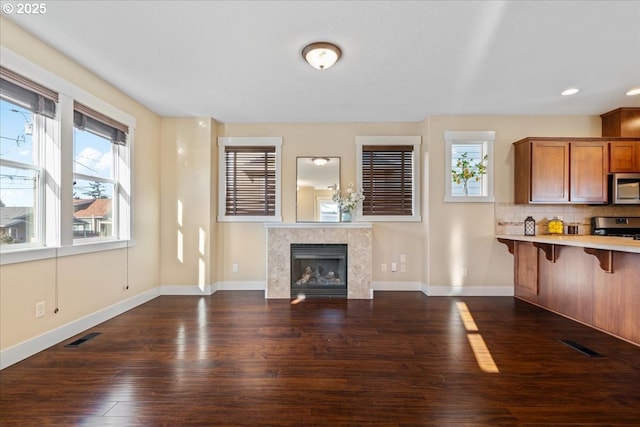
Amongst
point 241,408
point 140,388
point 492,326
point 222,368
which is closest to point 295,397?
point 241,408

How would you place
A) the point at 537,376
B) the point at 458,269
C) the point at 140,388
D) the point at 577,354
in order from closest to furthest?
the point at 140,388
the point at 537,376
the point at 577,354
the point at 458,269

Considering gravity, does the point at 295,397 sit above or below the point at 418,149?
below

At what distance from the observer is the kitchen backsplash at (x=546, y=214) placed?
14.1ft

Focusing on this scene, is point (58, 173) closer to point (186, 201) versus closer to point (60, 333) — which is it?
point (60, 333)

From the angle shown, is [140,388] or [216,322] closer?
[140,388]

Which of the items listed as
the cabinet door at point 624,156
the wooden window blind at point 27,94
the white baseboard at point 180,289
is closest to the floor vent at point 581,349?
the cabinet door at point 624,156

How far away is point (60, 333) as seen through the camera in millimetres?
2701

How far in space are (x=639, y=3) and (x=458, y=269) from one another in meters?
3.24

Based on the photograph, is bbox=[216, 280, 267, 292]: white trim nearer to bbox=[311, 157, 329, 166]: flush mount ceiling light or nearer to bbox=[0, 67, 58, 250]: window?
bbox=[311, 157, 329, 166]: flush mount ceiling light

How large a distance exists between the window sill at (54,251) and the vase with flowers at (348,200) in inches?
115

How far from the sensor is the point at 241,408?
5.83 feet

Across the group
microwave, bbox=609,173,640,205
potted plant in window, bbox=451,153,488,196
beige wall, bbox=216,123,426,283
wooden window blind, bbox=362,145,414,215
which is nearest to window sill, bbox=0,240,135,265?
beige wall, bbox=216,123,426,283

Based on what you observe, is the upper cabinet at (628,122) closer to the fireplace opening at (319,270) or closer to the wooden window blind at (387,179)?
the wooden window blind at (387,179)

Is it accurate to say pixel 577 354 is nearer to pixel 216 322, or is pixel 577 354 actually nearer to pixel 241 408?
pixel 241 408
